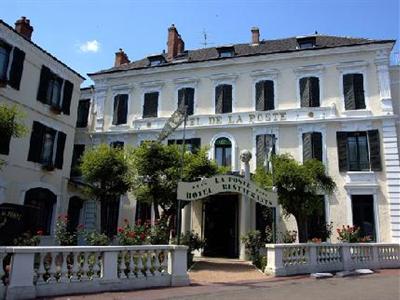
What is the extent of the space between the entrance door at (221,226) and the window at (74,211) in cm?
736

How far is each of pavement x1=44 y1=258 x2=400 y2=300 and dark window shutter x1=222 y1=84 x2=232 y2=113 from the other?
34.5 feet

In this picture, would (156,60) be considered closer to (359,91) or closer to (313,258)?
(359,91)

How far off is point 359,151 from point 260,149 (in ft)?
15.4

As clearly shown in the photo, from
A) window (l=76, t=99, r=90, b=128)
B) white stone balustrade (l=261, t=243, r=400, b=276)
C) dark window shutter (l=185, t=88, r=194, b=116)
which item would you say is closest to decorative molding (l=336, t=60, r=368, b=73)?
dark window shutter (l=185, t=88, r=194, b=116)

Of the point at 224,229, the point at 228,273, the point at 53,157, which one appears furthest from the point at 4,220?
the point at 224,229

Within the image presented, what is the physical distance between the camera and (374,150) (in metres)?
18.6

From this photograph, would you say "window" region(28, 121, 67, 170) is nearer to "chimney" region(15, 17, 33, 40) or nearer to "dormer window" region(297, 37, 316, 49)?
"chimney" region(15, 17, 33, 40)

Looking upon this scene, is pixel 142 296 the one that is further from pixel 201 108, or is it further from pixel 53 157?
pixel 201 108

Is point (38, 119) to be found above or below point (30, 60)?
below

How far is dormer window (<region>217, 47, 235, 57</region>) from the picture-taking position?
75.0 feet

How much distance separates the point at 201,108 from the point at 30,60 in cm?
882

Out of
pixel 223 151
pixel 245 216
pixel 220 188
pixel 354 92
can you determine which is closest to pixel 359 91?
pixel 354 92

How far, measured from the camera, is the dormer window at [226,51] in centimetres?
2285

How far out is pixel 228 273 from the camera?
12.4m
